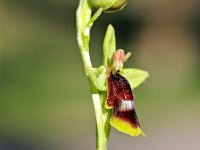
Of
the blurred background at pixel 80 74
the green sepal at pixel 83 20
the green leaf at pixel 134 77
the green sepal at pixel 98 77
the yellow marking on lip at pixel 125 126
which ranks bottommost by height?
the blurred background at pixel 80 74

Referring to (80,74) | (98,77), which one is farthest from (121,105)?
(80,74)

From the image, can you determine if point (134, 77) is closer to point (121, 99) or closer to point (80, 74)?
point (121, 99)

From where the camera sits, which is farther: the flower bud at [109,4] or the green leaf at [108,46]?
the green leaf at [108,46]

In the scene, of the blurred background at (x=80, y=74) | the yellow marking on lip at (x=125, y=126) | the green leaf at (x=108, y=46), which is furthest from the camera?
the blurred background at (x=80, y=74)

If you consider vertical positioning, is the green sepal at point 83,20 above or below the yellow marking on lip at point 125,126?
above

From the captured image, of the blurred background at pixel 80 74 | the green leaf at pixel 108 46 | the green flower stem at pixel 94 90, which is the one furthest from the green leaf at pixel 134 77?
the blurred background at pixel 80 74

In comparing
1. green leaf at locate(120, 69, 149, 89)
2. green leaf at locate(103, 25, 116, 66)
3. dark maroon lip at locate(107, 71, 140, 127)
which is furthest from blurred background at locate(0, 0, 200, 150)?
dark maroon lip at locate(107, 71, 140, 127)

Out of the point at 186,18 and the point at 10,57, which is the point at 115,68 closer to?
the point at 10,57

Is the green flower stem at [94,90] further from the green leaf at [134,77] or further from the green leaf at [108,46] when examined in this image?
the green leaf at [134,77]
